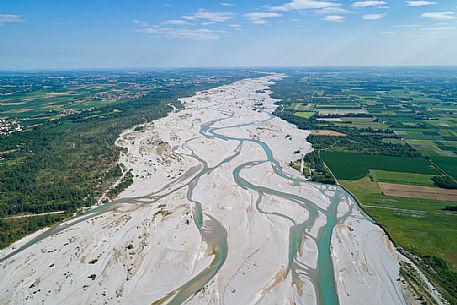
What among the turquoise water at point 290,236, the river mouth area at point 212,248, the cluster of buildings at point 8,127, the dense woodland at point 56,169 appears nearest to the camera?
the river mouth area at point 212,248

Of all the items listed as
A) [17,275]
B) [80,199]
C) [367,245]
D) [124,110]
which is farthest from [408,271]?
[124,110]

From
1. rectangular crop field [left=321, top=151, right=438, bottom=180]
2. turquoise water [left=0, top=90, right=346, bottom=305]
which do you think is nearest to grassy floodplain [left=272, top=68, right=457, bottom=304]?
rectangular crop field [left=321, top=151, right=438, bottom=180]

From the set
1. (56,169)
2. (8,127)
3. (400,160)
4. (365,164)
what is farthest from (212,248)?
(8,127)

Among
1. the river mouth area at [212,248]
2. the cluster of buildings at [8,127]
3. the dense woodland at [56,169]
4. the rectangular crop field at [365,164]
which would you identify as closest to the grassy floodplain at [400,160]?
the rectangular crop field at [365,164]

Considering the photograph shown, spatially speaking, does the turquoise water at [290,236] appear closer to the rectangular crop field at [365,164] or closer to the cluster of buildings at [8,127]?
the rectangular crop field at [365,164]

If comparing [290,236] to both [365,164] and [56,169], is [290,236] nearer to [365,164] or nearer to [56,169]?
[365,164]

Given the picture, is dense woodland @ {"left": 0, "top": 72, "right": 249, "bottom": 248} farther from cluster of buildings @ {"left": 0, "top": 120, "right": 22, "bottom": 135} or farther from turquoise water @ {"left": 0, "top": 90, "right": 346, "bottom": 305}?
cluster of buildings @ {"left": 0, "top": 120, "right": 22, "bottom": 135}
